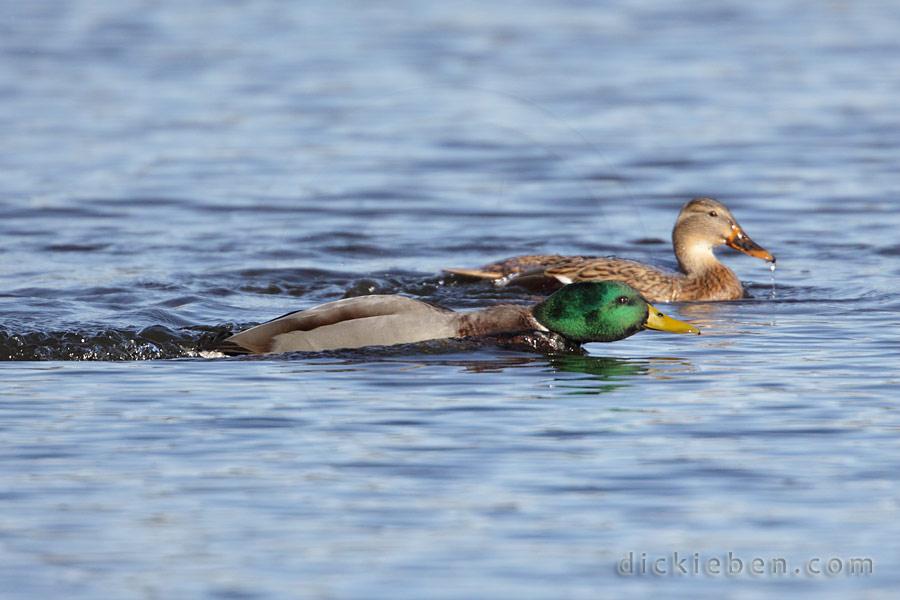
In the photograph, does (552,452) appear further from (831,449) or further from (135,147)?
(135,147)

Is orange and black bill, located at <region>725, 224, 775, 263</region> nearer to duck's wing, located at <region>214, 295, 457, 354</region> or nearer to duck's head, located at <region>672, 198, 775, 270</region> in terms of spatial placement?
duck's head, located at <region>672, 198, 775, 270</region>

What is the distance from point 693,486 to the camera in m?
7.59

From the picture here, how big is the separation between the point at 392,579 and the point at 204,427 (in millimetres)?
2615

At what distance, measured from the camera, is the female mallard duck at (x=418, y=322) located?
35.2ft

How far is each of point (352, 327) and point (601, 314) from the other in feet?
5.47

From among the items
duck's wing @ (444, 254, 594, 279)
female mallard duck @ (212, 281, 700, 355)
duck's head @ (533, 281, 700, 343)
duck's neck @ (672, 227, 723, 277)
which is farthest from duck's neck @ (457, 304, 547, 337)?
duck's neck @ (672, 227, 723, 277)

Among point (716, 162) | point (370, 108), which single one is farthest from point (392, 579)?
point (370, 108)

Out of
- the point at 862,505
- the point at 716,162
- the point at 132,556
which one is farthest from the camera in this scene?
the point at 716,162

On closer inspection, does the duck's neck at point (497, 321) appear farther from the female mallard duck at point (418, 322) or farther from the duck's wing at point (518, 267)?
the duck's wing at point (518, 267)

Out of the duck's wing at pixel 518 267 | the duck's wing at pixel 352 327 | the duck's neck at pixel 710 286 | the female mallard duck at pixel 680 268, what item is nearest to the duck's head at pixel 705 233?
the female mallard duck at pixel 680 268

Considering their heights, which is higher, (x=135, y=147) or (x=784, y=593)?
(x=135, y=147)

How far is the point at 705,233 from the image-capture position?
48.2ft

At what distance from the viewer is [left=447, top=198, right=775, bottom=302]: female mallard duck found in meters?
13.9

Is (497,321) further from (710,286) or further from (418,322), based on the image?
(710,286)
